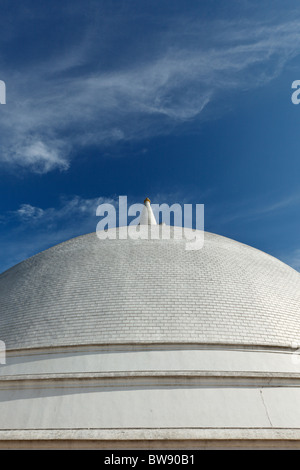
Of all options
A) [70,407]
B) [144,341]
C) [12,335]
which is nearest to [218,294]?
[144,341]

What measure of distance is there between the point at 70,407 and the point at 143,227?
9.78 metres

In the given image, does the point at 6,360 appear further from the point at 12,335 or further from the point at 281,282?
the point at 281,282

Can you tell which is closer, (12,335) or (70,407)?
(70,407)

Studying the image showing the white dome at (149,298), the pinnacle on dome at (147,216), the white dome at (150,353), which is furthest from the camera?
the pinnacle on dome at (147,216)

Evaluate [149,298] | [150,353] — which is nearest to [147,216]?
[149,298]

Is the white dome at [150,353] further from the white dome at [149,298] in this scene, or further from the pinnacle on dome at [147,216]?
the pinnacle on dome at [147,216]

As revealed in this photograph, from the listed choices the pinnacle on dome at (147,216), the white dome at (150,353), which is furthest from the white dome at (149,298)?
the pinnacle on dome at (147,216)

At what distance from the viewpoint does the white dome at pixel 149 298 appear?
11141mm

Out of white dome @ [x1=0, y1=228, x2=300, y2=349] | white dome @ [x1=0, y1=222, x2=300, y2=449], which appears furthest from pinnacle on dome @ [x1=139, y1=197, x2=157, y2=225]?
white dome @ [x1=0, y1=222, x2=300, y2=449]

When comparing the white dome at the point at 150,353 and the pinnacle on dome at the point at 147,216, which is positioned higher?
the pinnacle on dome at the point at 147,216

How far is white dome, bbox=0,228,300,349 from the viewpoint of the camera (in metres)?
11.1

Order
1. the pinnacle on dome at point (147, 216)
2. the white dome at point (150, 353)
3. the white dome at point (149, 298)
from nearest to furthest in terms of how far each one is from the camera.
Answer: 1. the white dome at point (150, 353)
2. the white dome at point (149, 298)
3. the pinnacle on dome at point (147, 216)

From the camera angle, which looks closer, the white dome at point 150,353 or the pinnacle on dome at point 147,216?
the white dome at point 150,353
